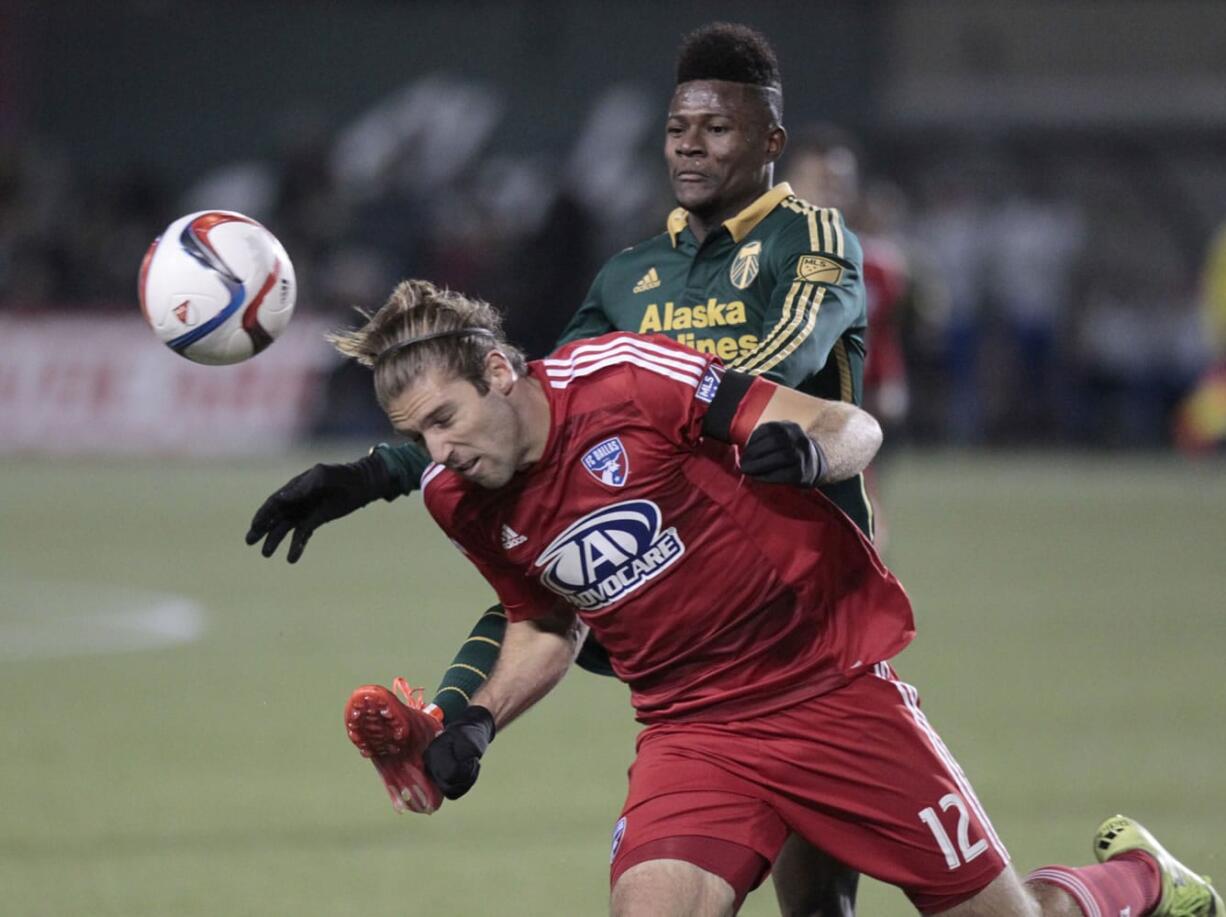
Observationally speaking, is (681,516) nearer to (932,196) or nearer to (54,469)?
(54,469)

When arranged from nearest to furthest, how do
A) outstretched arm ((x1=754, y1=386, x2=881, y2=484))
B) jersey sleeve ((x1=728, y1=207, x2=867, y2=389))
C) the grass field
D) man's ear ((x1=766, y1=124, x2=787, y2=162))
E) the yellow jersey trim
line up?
outstretched arm ((x1=754, y1=386, x2=881, y2=484)) < jersey sleeve ((x1=728, y1=207, x2=867, y2=389)) < man's ear ((x1=766, y1=124, x2=787, y2=162)) < the yellow jersey trim < the grass field

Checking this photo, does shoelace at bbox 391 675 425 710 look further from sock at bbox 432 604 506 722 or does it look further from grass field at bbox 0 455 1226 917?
grass field at bbox 0 455 1226 917

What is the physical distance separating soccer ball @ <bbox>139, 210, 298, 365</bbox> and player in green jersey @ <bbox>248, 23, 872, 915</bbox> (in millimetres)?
456

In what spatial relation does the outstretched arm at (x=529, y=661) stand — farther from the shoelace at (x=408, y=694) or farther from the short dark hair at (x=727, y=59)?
the short dark hair at (x=727, y=59)

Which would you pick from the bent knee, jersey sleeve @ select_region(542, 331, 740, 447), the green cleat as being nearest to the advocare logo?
jersey sleeve @ select_region(542, 331, 740, 447)

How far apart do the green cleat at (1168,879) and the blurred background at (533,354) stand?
0.92 meters

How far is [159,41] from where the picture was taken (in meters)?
22.6

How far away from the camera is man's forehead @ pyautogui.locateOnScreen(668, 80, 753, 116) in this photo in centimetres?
488

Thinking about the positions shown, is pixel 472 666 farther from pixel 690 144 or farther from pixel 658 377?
pixel 690 144

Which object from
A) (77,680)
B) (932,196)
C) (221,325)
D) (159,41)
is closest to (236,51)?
(159,41)

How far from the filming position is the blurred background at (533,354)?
23.6 ft

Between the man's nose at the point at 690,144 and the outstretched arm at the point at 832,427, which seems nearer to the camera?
the outstretched arm at the point at 832,427

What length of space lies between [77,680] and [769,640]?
6015mm

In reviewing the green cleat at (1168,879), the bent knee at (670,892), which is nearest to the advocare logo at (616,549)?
the bent knee at (670,892)
